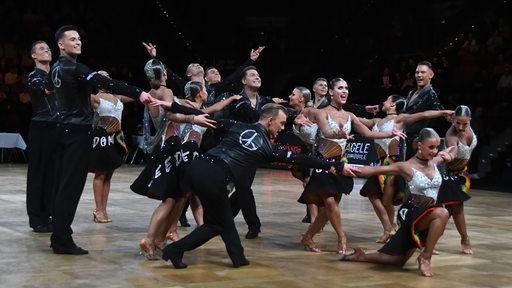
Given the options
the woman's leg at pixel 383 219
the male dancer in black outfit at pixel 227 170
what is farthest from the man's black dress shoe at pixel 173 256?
the woman's leg at pixel 383 219

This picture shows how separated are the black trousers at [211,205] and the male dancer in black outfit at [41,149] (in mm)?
2495

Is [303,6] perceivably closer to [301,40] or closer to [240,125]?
[301,40]

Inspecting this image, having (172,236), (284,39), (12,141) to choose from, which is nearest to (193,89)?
(172,236)

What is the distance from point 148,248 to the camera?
22.2 ft

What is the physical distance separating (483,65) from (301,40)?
6.37 m

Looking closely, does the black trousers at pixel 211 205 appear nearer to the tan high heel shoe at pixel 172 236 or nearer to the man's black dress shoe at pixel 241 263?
the man's black dress shoe at pixel 241 263

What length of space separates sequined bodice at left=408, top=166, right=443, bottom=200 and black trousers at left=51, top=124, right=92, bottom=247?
2.80 m

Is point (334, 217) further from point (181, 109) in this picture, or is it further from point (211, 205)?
point (181, 109)

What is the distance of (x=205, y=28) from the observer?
2308 centimetres

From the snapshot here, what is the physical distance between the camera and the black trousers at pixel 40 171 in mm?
8430

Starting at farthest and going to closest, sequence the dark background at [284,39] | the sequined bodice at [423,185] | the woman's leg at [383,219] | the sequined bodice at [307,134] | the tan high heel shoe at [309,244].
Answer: the dark background at [284,39], the sequined bodice at [307,134], the woman's leg at [383,219], the tan high heel shoe at [309,244], the sequined bodice at [423,185]

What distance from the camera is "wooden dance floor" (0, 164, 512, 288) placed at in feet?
19.9

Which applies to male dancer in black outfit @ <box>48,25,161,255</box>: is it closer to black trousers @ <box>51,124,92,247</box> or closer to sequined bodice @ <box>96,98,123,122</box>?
Answer: black trousers @ <box>51,124,92,247</box>

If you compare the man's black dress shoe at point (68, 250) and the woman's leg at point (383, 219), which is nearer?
the man's black dress shoe at point (68, 250)
